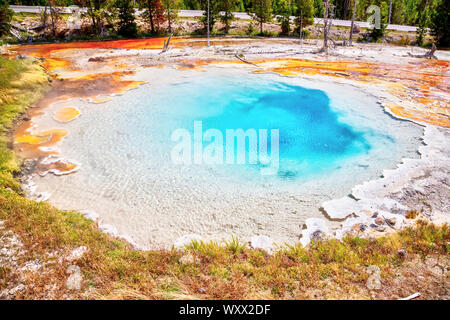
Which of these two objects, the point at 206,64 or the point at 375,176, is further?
the point at 206,64

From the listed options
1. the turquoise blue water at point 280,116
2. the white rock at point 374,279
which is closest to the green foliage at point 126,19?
the turquoise blue water at point 280,116

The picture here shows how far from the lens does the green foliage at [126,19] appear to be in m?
32.5

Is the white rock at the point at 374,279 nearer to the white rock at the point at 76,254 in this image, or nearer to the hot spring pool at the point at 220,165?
the hot spring pool at the point at 220,165

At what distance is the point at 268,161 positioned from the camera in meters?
11.1

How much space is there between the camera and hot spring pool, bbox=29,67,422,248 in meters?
7.59

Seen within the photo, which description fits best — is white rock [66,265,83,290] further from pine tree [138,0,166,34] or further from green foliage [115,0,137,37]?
pine tree [138,0,166,34]

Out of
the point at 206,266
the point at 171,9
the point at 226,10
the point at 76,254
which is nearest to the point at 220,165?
the point at 206,266

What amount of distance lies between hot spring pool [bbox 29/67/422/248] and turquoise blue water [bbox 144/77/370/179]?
0.06 m

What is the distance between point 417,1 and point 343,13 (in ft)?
65.5

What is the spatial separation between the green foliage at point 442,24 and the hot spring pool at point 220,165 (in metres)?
24.7

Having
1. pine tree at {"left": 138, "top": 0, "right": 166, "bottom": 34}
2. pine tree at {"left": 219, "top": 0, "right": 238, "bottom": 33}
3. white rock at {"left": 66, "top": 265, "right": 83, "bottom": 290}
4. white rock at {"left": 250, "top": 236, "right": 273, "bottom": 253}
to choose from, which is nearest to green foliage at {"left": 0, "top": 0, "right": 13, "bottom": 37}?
pine tree at {"left": 138, "top": 0, "right": 166, "bottom": 34}
